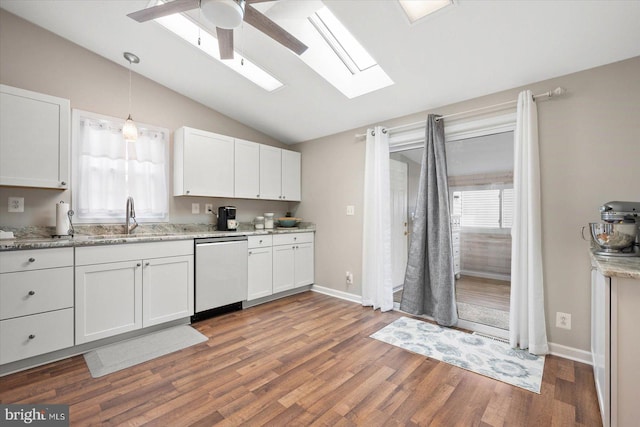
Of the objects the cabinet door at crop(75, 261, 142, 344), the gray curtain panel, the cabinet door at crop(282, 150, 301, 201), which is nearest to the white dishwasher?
the cabinet door at crop(75, 261, 142, 344)

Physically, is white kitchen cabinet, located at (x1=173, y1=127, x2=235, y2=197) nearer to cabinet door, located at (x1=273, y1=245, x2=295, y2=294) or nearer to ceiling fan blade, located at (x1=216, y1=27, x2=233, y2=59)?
cabinet door, located at (x1=273, y1=245, x2=295, y2=294)

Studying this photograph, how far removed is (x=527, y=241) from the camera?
2.37 meters

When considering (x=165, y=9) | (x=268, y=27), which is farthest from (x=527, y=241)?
(x=165, y=9)

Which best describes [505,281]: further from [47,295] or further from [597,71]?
[47,295]

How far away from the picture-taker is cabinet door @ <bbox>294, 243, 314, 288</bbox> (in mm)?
3988

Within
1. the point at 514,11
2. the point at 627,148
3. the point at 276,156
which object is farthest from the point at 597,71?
the point at 276,156

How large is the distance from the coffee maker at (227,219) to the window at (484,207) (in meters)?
2.59

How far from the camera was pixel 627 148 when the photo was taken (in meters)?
2.07

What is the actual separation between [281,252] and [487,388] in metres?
2.60

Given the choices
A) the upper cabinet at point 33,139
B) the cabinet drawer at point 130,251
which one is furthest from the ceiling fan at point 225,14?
the cabinet drawer at point 130,251

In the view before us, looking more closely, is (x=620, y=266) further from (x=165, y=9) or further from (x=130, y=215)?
(x=130, y=215)

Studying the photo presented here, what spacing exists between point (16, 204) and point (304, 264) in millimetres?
3031

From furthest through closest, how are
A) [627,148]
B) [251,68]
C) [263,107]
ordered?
[263,107] < [251,68] < [627,148]

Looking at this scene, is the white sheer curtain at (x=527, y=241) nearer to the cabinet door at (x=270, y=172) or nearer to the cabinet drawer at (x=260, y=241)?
the cabinet drawer at (x=260, y=241)
